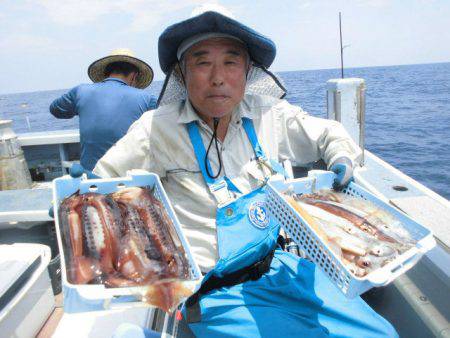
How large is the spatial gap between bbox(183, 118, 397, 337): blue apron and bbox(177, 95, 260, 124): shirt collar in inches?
→ 4.0

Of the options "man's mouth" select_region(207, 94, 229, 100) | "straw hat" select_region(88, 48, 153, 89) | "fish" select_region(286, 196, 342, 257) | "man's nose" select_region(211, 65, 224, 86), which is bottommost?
"fish" select_region(286, 196, 342, 257)

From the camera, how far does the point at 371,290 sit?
2594mm

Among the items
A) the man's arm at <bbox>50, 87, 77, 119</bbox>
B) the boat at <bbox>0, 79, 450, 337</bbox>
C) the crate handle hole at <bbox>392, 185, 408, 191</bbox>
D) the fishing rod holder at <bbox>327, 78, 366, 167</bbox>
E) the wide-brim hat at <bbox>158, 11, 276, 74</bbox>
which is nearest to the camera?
the wide-brim hat at <bbox>158, 11, 276, 74</bbox>

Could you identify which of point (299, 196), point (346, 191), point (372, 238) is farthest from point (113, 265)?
point (346, 191)

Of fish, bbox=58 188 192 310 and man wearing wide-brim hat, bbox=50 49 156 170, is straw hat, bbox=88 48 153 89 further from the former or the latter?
fish, bbox=58 188 192 310

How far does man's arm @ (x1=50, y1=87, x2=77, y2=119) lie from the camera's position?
4688mm

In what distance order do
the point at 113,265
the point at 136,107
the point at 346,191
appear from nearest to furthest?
the point at 113,265 → the point at 346,191 → the point at 136,107

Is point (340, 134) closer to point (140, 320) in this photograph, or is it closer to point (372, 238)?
point (372, 238)

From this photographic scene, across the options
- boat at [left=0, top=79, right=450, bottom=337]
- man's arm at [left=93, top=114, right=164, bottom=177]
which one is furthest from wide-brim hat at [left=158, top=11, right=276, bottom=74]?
boat at [left=0, top=79, right=450, bottom=337]

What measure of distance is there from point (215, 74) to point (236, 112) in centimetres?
37

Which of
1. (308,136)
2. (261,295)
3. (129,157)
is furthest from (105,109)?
(261,295)

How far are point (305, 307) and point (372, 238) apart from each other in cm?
61

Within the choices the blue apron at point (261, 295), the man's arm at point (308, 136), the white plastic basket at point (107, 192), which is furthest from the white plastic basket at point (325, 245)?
the white plastic basket at point (107, 192)

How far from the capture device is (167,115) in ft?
7.25
